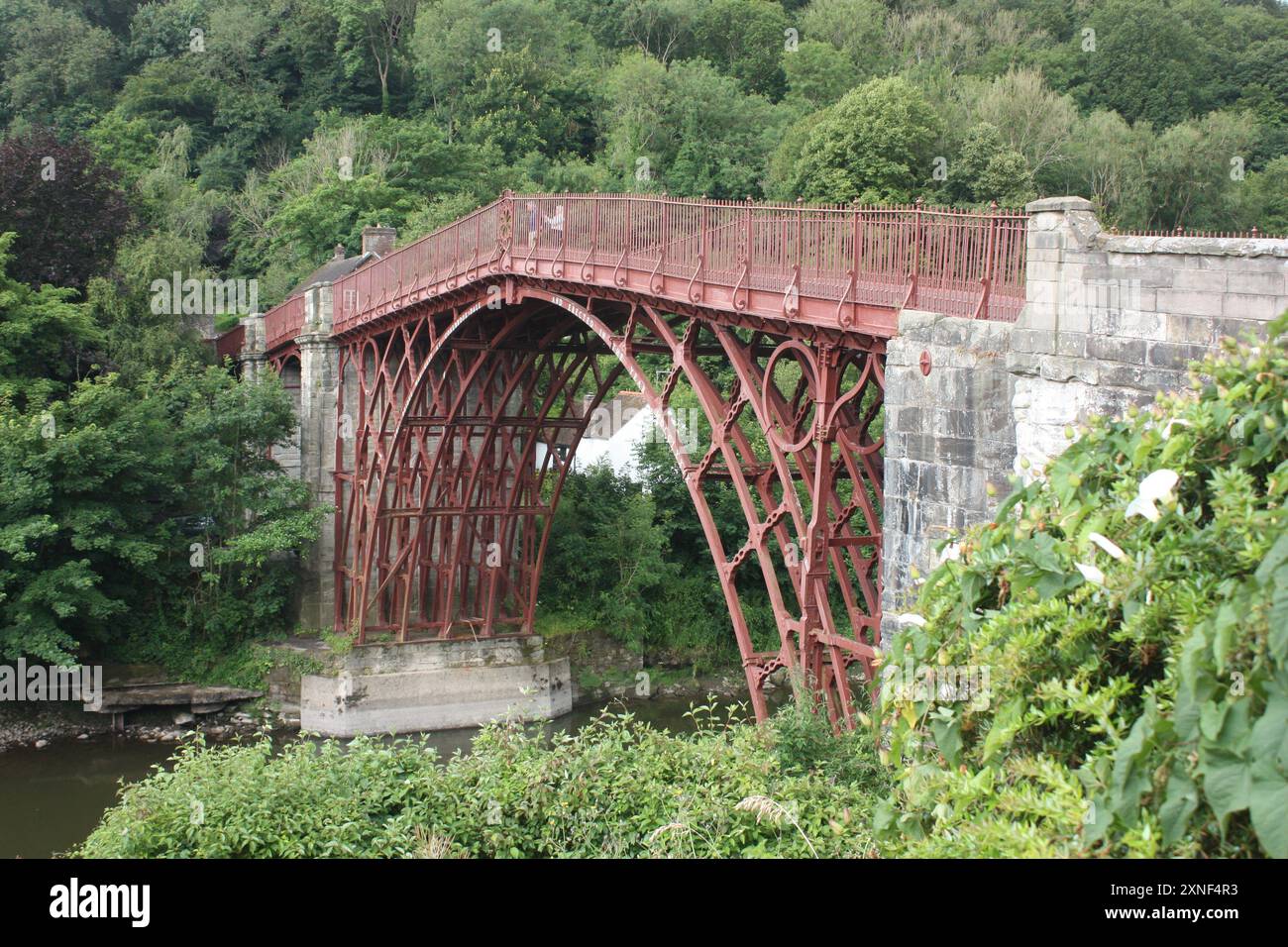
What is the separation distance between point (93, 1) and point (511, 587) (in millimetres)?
40457

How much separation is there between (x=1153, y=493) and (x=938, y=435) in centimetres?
562

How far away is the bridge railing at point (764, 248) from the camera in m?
11.0

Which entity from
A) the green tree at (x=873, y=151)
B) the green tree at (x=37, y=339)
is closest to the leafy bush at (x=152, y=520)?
the green tree at (x=37, y=339)

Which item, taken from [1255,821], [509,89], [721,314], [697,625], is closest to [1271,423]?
[1255,821]

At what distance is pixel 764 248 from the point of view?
47.5 feet

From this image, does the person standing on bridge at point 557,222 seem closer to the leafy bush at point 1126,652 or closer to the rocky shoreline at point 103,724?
the rocky shoreline at point 103,724

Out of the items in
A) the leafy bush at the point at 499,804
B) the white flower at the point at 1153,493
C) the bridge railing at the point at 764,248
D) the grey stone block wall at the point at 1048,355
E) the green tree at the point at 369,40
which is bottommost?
the leafy bush at the point at 499,804

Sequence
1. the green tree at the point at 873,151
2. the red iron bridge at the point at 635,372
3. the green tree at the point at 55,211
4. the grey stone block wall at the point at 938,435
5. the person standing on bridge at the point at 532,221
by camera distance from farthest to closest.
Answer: the green tree at the point at 873,151, the green tree at the point at 55,211, the person standing on bridge at the point at 532,221, the red iron bridge at the point at 635,372, the grey stone block wall at the point at 938,435

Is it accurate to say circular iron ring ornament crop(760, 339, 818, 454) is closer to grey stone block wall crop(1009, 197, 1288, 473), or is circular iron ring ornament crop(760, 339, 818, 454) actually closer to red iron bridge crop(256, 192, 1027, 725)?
red iron bridge crop(256, 192, 1027, 725)

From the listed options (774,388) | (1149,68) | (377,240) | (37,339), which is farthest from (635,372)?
(1149,68)

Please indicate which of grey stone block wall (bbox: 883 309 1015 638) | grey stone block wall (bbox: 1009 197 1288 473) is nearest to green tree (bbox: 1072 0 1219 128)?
grey stone block wall (bbox: 883 309 1015 638)

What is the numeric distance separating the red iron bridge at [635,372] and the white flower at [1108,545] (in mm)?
5359

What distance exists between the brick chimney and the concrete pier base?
44.2 feet
